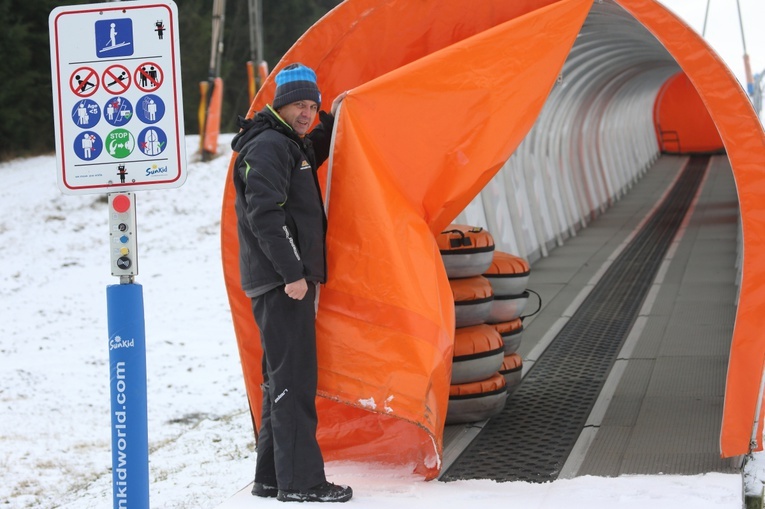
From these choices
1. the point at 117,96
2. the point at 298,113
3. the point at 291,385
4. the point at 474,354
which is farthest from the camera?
the point at 474,354

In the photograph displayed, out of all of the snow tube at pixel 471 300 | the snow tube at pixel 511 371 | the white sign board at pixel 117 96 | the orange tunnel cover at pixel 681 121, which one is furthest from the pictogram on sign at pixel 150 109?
the orange tunnel cover at pixel 681 121

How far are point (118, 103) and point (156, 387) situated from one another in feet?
22.0

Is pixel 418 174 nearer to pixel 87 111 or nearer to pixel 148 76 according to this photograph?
pixel 148 76

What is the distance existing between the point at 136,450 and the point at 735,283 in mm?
→ 8337

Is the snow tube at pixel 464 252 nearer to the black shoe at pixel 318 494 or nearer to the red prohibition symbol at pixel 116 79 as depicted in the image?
the black shoe at pixel 318 494

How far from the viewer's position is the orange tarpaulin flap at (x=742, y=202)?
5.48 m

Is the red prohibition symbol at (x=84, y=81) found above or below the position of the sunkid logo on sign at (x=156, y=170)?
above

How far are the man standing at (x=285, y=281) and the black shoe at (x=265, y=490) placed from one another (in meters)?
0.16

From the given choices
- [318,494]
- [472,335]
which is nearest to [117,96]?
[318,494]

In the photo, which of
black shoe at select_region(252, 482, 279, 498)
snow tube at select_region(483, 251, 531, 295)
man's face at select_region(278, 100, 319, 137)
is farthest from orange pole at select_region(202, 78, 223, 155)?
black shoe at select_region(252, 482, 279, 498)

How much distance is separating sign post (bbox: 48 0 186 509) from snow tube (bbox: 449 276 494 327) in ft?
8.14

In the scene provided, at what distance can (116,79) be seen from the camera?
14.6ft

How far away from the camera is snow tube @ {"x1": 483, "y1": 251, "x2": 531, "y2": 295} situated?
7.14 metres

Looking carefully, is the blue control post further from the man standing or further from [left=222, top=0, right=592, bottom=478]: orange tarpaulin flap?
[left=222, top=0, right=592, bottom=478]: orange tarpaulin flap
